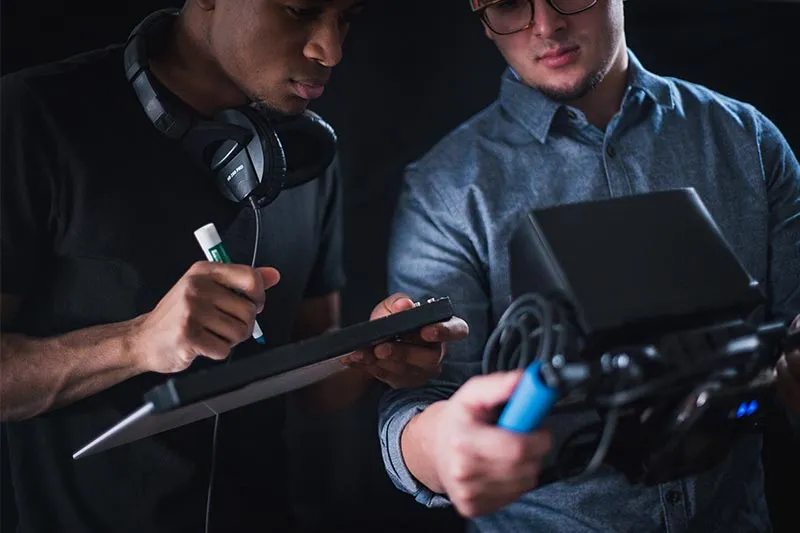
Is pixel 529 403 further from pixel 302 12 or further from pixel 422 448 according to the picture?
pixel 302 12

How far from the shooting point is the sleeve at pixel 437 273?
40.7 inches

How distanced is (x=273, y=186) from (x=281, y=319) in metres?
0.25

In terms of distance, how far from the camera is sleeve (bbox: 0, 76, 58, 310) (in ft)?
3.04

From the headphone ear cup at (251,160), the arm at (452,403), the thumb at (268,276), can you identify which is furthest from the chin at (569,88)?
the thumb at (268,276)

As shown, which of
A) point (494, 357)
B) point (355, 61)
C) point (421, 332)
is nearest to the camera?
point (494, 357)

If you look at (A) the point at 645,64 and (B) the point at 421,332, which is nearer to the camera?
(B) the point at 421,332

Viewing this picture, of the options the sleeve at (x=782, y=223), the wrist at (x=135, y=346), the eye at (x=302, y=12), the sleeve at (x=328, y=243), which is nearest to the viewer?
the wrist at (x=135, y=346)

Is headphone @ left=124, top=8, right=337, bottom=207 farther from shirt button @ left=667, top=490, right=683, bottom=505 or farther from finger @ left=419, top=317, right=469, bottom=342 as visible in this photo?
shirt button @ left=667, top=490, right=683, bottom=505

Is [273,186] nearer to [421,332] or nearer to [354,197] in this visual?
[421,332]

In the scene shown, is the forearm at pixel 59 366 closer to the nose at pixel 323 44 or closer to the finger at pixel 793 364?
the nose at pixel 323 44

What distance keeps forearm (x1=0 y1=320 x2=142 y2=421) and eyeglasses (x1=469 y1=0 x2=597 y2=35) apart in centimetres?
64

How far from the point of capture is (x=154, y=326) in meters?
0.87

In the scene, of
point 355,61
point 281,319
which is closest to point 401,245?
point 281,319

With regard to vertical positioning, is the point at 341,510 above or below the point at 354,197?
below
